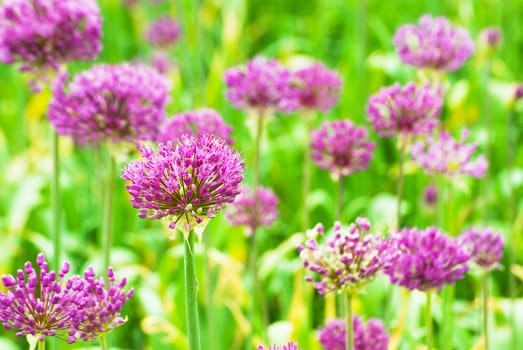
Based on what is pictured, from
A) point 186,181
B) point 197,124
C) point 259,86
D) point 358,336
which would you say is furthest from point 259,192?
point 186,181

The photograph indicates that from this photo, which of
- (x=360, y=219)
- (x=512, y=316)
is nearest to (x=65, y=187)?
(x=512, y=316)

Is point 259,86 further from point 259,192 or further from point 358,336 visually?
point 358,336

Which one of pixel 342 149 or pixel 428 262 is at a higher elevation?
pixel 342 149

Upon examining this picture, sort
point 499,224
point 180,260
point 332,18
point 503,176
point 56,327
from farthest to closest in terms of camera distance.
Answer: point 332,18
point 503,176
point 499,224
point 180,260
point 56,327

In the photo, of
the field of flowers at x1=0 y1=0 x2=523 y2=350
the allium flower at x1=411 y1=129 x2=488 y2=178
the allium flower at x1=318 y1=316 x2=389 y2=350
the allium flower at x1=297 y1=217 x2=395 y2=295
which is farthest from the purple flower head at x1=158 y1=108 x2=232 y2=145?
the allium flower at x1=297 y1=217 x2=395 y2=295

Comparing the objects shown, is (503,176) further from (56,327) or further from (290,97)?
(56,327)

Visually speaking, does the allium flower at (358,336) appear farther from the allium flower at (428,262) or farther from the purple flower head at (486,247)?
the purple flower head at (486,247)
